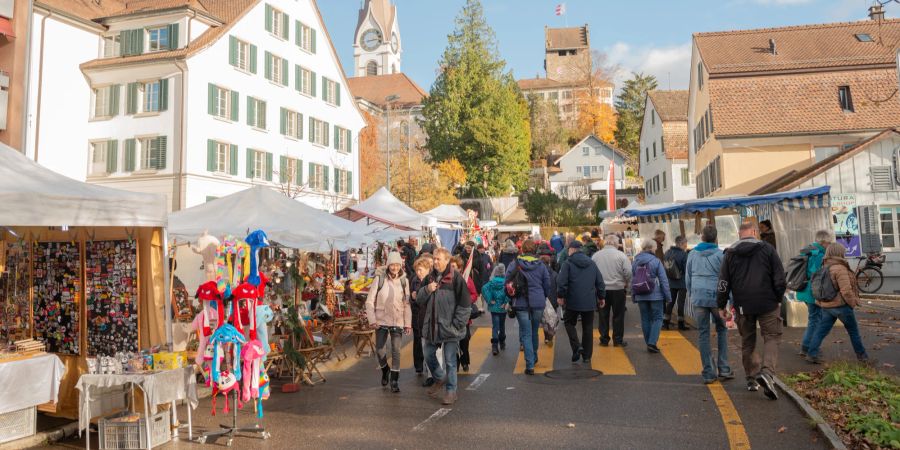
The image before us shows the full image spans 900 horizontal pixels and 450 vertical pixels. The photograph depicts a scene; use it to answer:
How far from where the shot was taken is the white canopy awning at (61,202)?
6.19m

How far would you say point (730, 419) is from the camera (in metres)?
6.42

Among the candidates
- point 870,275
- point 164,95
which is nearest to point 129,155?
point 164,95

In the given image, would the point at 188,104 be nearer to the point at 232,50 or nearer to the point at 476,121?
the point at 232,50

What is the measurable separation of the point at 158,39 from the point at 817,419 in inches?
1296

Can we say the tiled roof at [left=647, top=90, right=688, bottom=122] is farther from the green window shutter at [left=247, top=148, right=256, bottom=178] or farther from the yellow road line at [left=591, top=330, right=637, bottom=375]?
the yellow road line at [left=591, top=330, right=637, bottom=375]

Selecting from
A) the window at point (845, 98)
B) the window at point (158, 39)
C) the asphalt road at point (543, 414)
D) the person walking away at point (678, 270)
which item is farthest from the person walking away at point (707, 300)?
the window at point (158, 39)

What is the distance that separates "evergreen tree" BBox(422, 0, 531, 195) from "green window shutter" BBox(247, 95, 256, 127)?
21.0m

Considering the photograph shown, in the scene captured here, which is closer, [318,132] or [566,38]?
[318,132]

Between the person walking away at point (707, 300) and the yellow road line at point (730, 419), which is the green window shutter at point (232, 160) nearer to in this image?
the person walking away at point (707, 300)

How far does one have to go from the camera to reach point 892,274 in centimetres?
2088

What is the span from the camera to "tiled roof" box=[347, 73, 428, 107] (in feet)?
290

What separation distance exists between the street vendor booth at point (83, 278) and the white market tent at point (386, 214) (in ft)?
35.2

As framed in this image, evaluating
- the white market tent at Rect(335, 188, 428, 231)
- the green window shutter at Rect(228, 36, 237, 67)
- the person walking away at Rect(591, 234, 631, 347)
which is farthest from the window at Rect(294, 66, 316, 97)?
the person walking away at Rect(591, 234, 631, 347)

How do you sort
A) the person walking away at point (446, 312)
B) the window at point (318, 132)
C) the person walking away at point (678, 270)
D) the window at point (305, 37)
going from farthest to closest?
the window at point (318, 132) → the window at point (305, 37) → the person walking away at point (678, 270) → the person walking away at point (446, 312)
